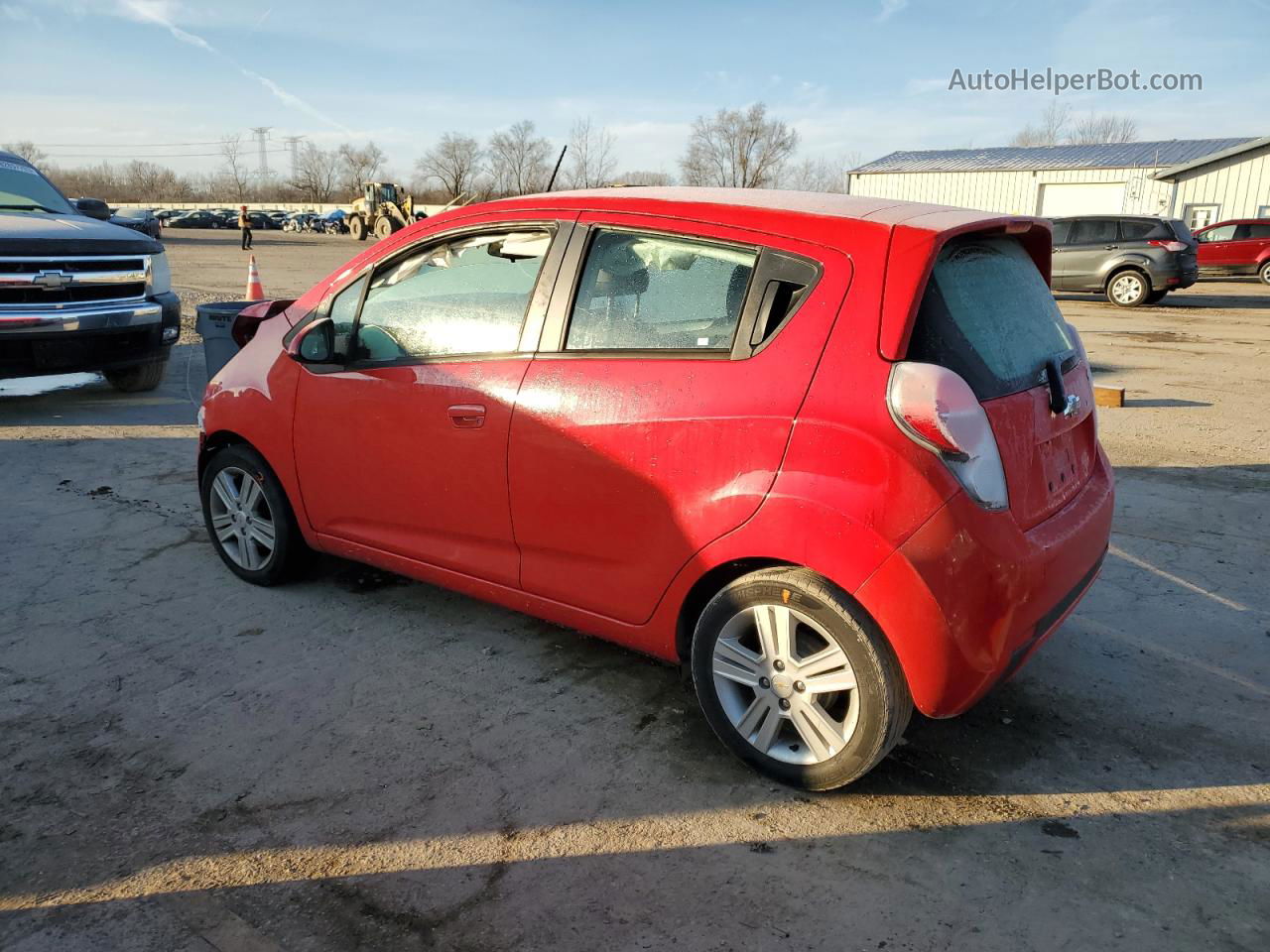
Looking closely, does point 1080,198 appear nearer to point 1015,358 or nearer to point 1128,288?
point 1128,288

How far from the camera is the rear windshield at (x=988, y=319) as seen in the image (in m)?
2.62

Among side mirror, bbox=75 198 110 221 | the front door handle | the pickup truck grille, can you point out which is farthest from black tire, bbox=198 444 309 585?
side mirror, bbox=75 198 110 221

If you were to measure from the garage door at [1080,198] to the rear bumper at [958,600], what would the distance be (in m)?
36.4

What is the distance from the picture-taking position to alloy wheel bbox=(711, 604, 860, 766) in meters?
2.72

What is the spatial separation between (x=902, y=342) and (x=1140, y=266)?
1877 cm

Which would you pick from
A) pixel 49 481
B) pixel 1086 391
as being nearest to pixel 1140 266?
pixel 1086 391

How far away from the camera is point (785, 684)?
110 inches

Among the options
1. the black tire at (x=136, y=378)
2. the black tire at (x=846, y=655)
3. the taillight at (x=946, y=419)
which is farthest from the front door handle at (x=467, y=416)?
the black tire at (x=136, y=378)

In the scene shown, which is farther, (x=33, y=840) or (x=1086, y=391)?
(x=1086, y=391)

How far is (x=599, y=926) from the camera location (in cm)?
229

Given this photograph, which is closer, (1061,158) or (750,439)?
(750,439)

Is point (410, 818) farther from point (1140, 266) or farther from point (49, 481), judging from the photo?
point (1140, 266)

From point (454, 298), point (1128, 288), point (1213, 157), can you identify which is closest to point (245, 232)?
point (1128, 288)

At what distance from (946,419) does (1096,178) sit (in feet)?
126
